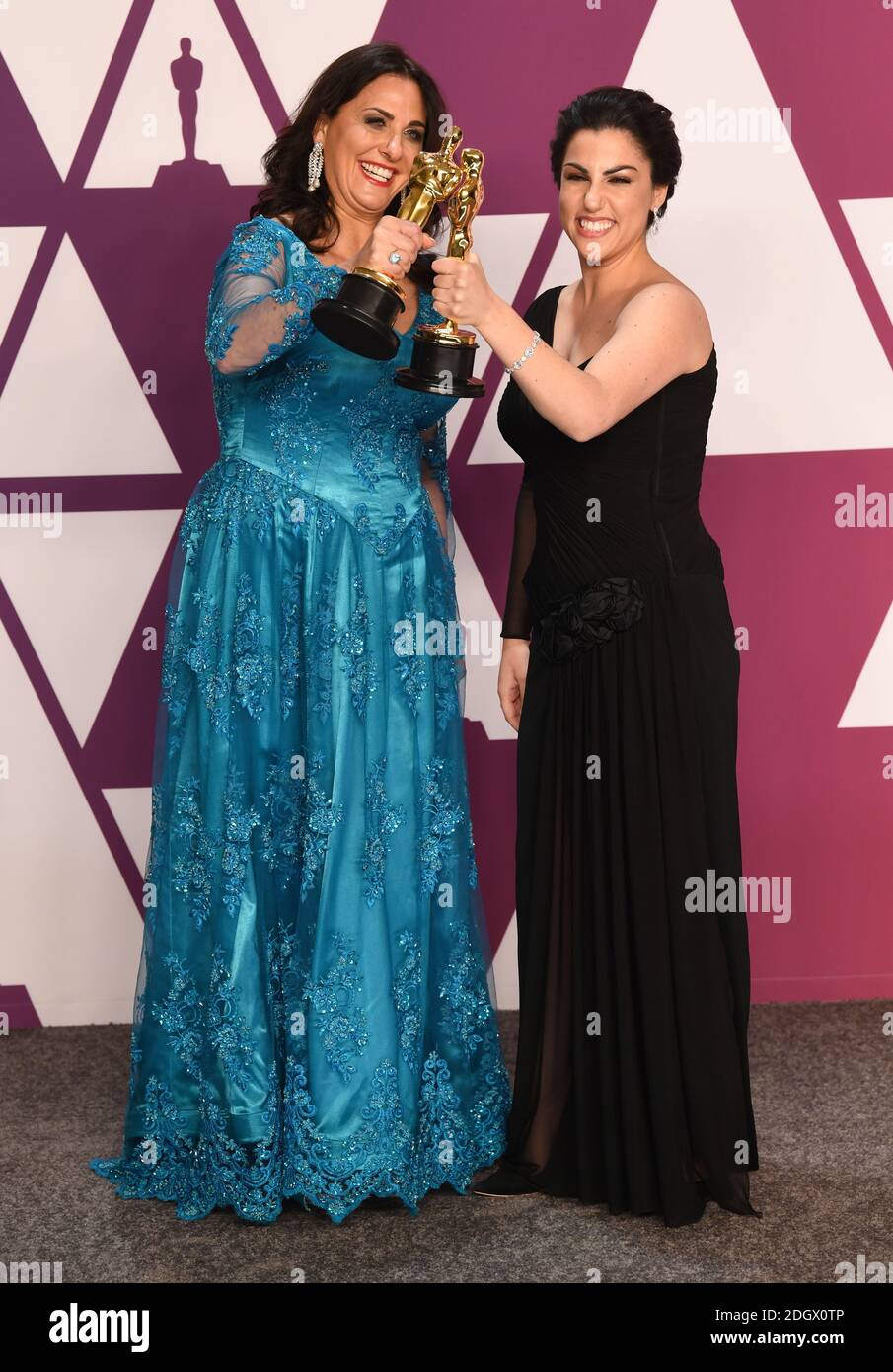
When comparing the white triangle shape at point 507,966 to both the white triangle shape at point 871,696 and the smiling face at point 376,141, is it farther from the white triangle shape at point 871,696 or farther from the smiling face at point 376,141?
the smiling face at point 376,141

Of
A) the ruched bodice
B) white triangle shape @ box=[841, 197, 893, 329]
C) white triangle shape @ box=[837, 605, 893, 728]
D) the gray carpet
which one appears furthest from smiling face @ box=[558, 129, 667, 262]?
the gray carpet

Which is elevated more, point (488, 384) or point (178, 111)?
point (178, 111)

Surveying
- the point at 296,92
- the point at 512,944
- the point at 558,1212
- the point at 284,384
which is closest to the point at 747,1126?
the point at 558,1212

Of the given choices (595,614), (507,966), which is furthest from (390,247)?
(507,966)

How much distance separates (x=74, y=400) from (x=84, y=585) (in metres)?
0.46

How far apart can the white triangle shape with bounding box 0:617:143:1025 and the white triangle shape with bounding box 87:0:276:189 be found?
4.53 ft

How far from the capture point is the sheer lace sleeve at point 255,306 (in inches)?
95.2

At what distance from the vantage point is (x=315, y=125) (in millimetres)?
2666

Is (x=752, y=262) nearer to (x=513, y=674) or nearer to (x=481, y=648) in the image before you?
(x=481, y=648)

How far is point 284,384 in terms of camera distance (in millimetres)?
2578

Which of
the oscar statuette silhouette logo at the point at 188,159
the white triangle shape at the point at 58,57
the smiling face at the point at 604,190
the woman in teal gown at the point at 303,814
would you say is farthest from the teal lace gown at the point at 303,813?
the white triangle shape at the point at 58,57

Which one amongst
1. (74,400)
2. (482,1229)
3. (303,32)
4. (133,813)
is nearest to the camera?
(482,1229)

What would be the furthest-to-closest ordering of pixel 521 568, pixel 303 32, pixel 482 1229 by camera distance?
pixel 303 32, pixel 521 568, pixel 482 1229

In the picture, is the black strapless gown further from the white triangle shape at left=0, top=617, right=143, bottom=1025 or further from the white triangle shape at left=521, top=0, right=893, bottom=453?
the white triangle shape at left=0, top=617, right=143, bottom=1025
